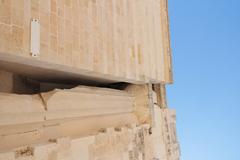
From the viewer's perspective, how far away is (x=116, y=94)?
4.77m

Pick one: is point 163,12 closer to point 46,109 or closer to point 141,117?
point 141,117

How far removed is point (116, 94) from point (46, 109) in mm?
1939

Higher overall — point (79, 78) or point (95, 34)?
point (95, 34)

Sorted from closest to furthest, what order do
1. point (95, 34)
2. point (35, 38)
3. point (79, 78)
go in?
point (35, 38) → point (95, 34) → point (79, 78)

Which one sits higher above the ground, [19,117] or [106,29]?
[106,29]

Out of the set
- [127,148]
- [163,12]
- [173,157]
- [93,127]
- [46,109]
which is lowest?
[173,157]

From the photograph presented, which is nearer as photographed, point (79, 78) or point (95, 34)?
point (95, 34)

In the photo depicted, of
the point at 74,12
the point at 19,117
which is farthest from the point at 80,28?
the point at 19,117

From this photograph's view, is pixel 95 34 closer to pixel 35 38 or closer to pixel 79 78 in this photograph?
pixel 79 78

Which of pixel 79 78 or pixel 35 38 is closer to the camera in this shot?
pixel 35 38

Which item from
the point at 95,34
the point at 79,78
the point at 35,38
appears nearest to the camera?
the point at 35,38

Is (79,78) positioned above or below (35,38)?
below

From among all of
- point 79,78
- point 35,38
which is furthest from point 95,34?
point 35,38

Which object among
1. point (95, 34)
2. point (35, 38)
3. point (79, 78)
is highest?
point (95, 34)
